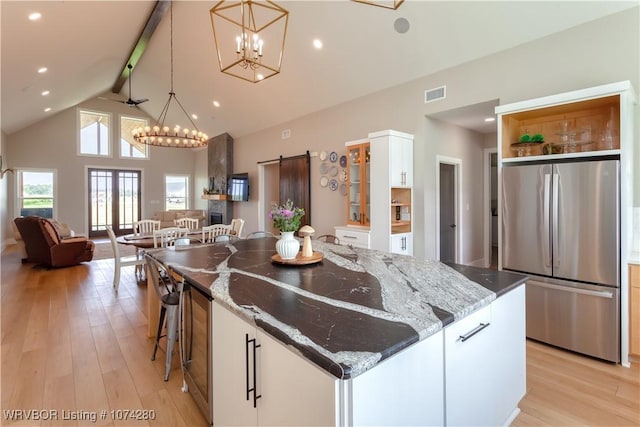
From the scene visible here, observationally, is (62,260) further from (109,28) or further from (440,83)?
(440,83)

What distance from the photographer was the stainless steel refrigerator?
2.64 m

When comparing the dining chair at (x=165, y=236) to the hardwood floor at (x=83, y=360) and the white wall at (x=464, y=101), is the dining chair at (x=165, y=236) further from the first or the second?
the white wall at (x=464, y=101)

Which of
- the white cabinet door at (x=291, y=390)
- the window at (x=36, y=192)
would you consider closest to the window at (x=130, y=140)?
the window at (x=36, y=192)

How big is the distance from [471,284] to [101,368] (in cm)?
294

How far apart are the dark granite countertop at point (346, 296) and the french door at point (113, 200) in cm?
979

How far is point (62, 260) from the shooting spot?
6070 mm

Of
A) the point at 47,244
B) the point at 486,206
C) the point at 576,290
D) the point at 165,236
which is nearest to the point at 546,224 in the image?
the point at 576,290

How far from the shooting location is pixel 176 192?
11883 millimetres

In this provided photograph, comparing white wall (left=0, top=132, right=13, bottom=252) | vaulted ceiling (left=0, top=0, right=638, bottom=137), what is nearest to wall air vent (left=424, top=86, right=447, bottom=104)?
vaulted ceiling (left=0, top=0, right=638, bottom=137)

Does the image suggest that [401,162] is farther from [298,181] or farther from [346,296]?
[346,296]

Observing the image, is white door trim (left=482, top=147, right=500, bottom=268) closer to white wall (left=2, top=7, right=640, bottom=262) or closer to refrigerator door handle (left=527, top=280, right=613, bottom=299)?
white wall (left=2, top=7, right=640, bottom=262)

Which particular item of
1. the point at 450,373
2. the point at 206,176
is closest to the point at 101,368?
the point at 450,373

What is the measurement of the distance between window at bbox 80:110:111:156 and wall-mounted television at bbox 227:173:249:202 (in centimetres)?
525

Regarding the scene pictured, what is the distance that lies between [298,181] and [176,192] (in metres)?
7.24
